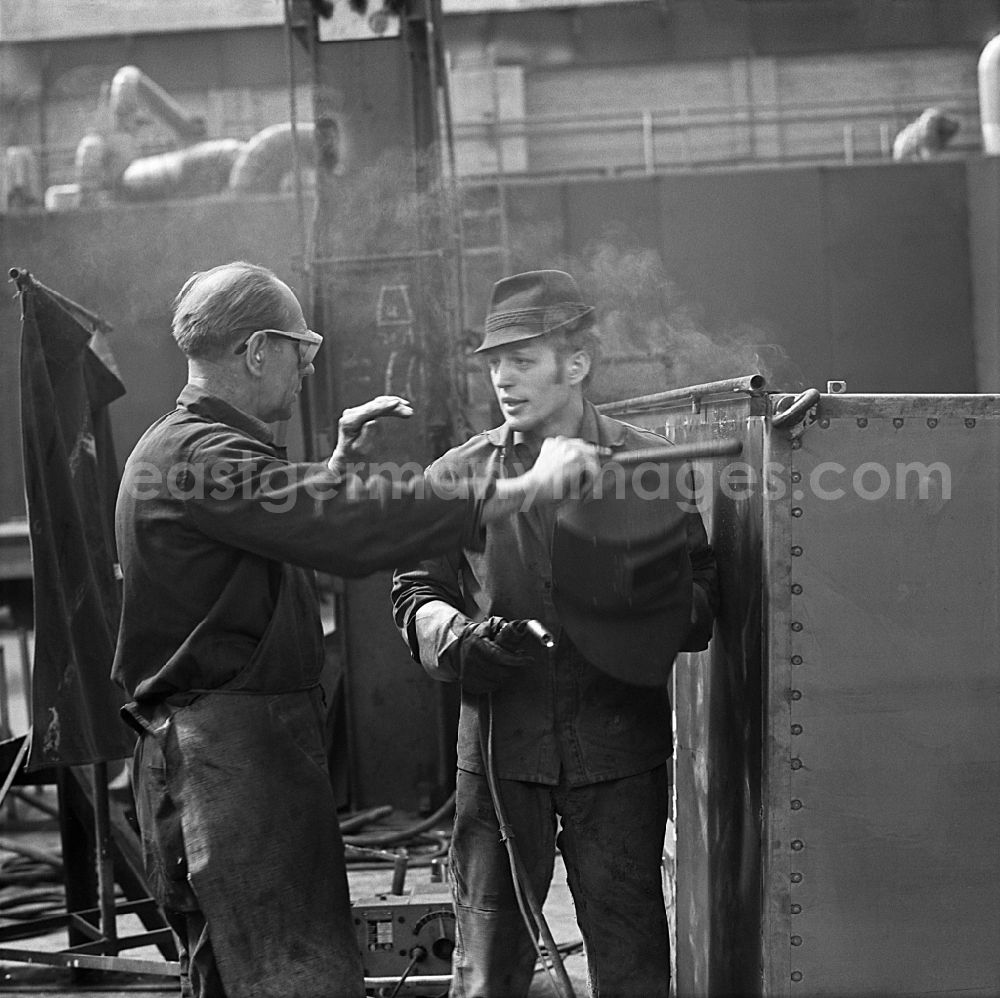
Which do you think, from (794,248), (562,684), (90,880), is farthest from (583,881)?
(794,248)

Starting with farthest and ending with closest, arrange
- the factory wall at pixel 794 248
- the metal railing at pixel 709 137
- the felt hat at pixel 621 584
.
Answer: the metal railing at pixel 709 137 < the factory wall at pixel 794 248 < the felt hat at pixel 621 584

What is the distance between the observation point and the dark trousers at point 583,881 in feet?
8.72

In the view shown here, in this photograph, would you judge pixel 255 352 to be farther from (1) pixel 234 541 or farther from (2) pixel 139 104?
(2) pixel 139 104

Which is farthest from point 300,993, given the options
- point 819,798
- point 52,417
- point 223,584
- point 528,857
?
point 52,417

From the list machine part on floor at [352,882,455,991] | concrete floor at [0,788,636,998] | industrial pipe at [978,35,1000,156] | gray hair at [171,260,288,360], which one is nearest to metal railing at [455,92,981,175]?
industrial pipe at [978,35,1000,156]

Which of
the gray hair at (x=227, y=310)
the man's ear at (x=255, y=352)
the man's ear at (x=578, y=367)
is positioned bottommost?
the man's ear at (x=578, y=367)

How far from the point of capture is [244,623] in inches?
95.0

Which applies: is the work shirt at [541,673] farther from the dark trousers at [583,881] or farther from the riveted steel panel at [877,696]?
the riveted steel panel at [877,696]

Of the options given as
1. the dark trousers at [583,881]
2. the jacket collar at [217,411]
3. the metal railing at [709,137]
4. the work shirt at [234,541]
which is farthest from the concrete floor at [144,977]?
the metal railing at [709,137]

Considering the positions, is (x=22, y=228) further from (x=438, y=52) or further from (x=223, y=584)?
(x=223, y=584)

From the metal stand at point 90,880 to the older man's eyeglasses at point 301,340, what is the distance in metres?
2.28

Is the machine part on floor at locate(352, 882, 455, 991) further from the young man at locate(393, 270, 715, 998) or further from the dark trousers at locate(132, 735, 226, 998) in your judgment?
the dark trousers at locate(132, 735, 226, 998)

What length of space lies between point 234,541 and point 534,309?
90 cm

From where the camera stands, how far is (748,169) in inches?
536
